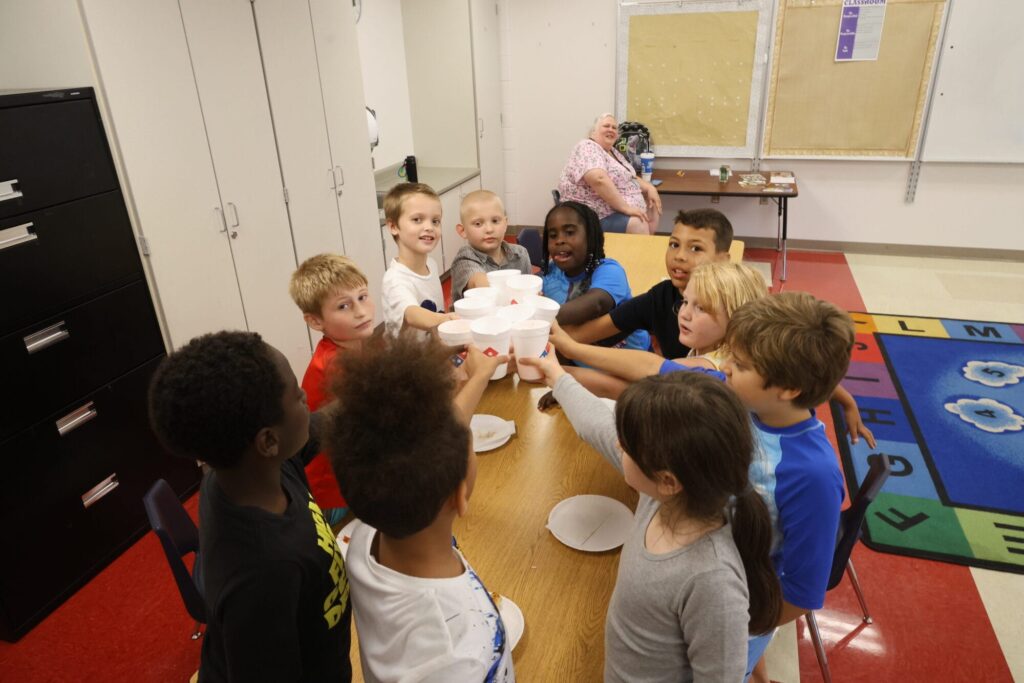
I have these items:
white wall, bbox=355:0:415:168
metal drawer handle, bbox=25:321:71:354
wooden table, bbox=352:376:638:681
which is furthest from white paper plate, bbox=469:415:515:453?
white wall, bbox=355:0:415:168

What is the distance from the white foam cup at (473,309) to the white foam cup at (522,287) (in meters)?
0.12

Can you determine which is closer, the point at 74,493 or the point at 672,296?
the point at 672,296

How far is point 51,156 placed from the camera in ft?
7.52

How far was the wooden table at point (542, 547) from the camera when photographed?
3.98 ft

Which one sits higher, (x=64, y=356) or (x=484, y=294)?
(x=484, y=294)

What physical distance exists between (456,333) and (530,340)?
0.18 m

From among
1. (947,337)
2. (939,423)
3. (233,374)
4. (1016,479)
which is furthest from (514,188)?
(233,374)

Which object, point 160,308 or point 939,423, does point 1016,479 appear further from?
point 160,308

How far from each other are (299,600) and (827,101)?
5.94 metres

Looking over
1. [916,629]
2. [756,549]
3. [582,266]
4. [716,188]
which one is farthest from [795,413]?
[716,188]

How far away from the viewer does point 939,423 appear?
3.31 metres

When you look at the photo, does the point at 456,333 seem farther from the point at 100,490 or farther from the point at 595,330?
the point at 100,490

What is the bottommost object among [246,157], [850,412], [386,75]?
[850,412]

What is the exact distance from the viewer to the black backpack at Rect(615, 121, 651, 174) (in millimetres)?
5722
